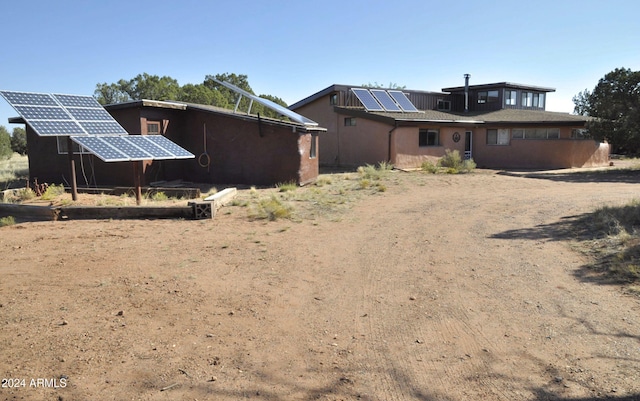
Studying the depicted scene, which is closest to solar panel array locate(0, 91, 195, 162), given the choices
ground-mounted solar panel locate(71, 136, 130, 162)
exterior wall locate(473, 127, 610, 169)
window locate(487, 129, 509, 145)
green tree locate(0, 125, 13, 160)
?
ground-mounted solar panel locate(71, 136, 130, 162)

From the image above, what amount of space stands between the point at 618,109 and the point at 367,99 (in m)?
12.2

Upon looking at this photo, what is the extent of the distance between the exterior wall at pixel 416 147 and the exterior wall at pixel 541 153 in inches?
53.8

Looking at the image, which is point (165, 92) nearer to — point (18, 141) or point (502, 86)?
point (18, 141)

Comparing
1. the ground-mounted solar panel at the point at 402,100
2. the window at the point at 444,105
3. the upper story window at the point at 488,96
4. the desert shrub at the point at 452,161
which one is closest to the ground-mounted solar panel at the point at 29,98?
the desert shrub at the point at 452,161

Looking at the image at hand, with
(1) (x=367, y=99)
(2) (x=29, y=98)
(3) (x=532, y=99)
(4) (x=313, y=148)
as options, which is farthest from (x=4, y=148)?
(3) (x=532, y=99)

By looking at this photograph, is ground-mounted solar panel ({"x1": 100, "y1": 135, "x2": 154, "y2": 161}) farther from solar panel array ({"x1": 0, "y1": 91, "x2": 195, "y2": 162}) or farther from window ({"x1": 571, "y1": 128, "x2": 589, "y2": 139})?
window ({"x1": 571, "y1": 128, "x2": 589, "y2": 139})

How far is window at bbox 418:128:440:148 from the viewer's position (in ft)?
86.8

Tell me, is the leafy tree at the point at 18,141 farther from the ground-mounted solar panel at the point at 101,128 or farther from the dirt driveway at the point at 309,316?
the dirt driveway at the point at 309,316

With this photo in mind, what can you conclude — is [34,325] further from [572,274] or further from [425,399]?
[572,274]

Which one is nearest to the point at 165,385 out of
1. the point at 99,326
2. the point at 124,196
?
the point at 99,326

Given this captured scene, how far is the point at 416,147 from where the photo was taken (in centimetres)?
2594

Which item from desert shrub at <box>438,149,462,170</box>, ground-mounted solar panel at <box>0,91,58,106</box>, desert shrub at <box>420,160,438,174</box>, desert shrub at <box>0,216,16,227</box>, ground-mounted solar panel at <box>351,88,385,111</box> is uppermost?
ground-mounted solar panel at <box>351,88,385,111</box>

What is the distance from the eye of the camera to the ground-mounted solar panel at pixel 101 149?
12.0 meters

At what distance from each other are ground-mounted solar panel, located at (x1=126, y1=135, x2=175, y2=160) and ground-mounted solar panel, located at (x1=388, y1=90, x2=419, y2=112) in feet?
56.2
